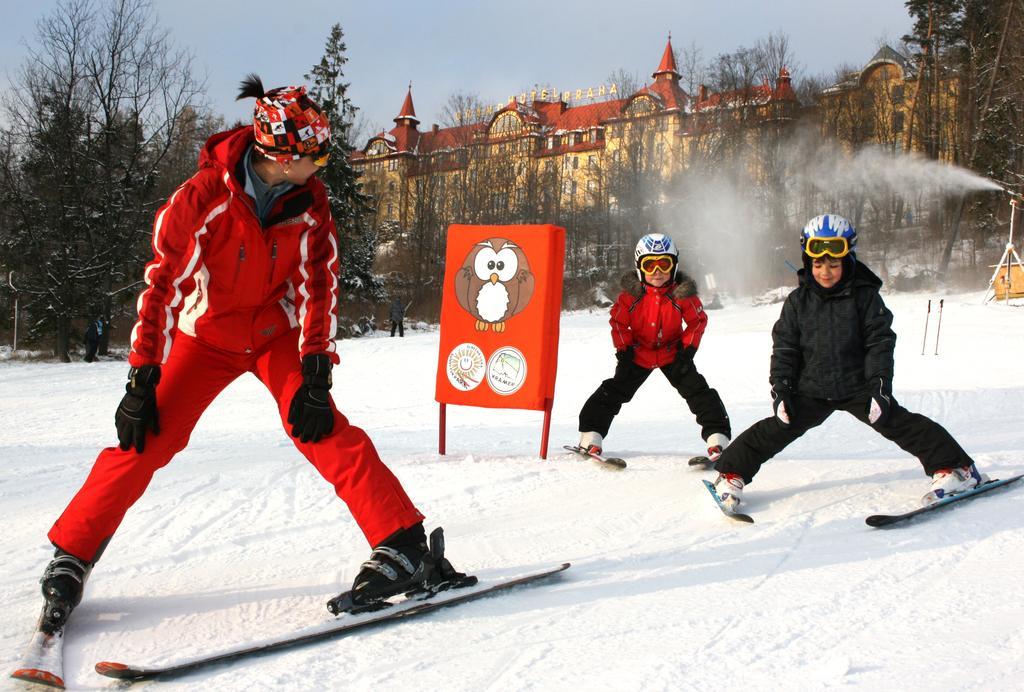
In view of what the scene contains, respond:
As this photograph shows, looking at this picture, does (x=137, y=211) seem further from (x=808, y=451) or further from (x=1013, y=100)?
(x=1013, y=100)

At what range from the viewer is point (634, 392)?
5707 millimetres

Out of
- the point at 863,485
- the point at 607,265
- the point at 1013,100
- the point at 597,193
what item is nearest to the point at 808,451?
the point at 863,485

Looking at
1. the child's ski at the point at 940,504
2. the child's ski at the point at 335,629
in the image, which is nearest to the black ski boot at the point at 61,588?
the child's ski at the point at 335,629

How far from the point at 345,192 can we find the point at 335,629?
35.1 m

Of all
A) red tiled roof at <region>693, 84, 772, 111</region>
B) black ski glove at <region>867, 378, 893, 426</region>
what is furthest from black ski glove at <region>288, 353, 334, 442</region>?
red tiled roof at <region>693, 84, 772, 111</region>

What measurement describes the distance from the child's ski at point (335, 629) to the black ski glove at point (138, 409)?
0.73 meters

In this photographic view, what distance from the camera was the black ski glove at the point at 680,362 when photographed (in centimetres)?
570

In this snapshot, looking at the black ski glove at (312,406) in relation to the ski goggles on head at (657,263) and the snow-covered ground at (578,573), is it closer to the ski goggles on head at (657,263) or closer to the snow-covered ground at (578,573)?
the snow-covered ground at (578,573)

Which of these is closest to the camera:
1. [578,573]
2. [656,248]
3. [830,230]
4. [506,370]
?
[578,573]

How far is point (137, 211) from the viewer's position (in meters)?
25.8

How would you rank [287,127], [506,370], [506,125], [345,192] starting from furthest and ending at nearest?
[506,125] < [345,192] < [506,370] < [287,127]

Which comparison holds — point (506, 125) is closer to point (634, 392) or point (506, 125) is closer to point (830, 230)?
point (634, 392)

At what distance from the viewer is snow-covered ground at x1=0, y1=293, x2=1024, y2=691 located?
2.39 meters

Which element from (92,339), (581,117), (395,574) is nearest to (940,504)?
(395,574)
